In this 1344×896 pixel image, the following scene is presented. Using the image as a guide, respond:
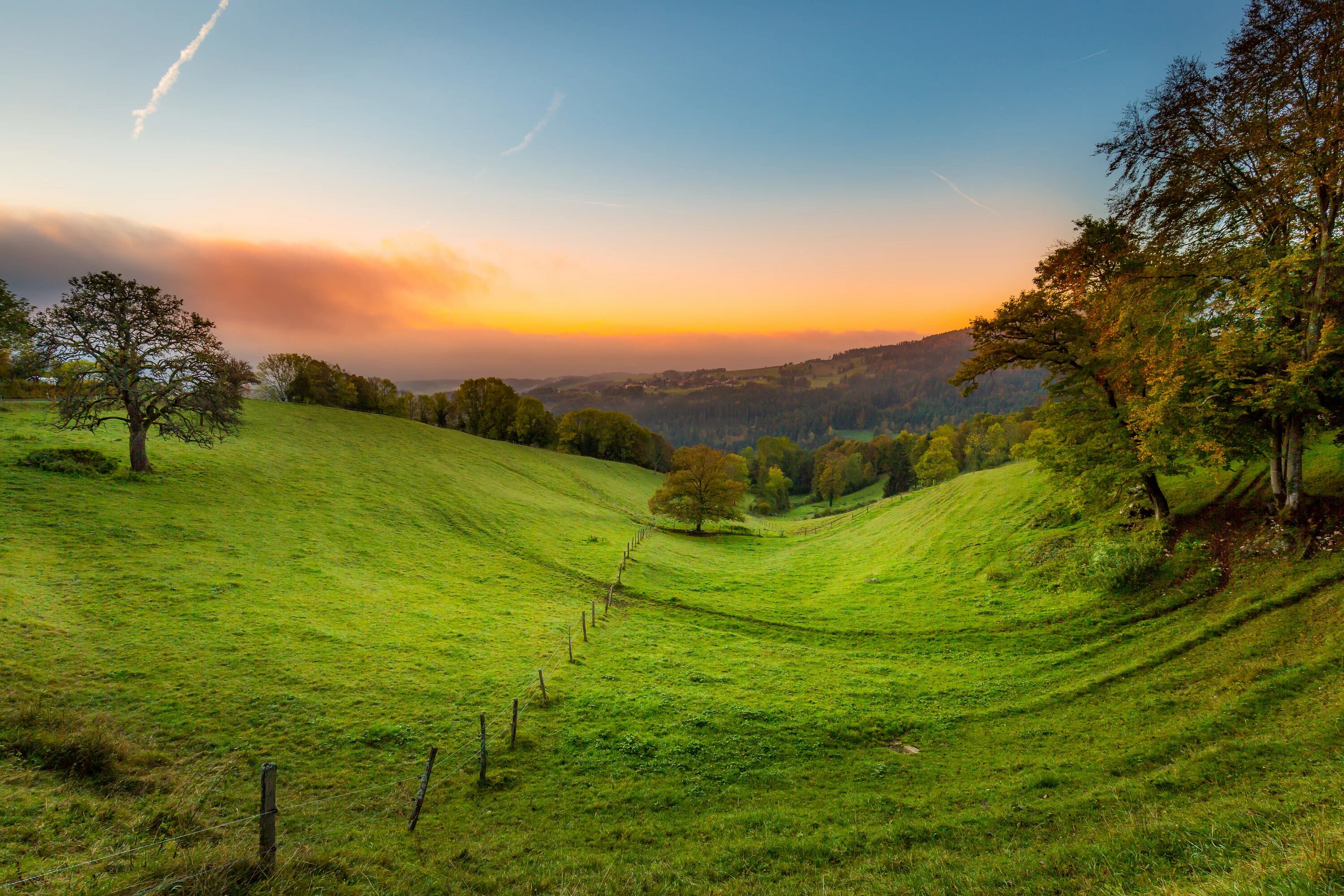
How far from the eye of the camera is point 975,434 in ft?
380

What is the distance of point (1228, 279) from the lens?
16719 mm

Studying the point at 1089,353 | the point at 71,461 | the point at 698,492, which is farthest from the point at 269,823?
the point at 698,492

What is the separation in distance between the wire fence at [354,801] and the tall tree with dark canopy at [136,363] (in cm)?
2928

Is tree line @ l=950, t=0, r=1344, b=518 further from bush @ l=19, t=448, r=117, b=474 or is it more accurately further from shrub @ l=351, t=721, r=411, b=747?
bush @ l=19, t=448, r=117, b=474

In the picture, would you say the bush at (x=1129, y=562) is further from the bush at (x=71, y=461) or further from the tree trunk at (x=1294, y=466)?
the bush at (x=71, y=461)

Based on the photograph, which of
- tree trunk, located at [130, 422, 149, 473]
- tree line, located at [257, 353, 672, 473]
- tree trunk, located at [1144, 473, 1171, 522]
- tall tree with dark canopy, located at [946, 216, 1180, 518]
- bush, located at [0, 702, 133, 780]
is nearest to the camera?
bush, located at [0, 702, 133, 780]

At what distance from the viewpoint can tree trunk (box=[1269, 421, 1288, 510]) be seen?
57.8 feet

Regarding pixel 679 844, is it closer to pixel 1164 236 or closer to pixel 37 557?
pixel 1164 236

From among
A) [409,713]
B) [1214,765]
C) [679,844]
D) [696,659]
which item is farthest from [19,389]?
[1214,765]

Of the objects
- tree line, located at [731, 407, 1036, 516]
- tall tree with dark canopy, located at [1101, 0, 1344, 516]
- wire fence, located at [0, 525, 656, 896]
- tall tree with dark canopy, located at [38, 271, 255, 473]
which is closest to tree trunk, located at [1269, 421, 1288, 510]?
tall tree with dark canopy, located at [1101, 0, 1344, 516]

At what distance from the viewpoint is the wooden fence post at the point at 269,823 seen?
7.23 m

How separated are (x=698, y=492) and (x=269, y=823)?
4762 centimetres

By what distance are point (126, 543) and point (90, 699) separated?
47.3ft

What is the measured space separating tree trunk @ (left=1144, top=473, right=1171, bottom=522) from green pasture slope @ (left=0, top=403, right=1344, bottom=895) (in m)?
0.76
